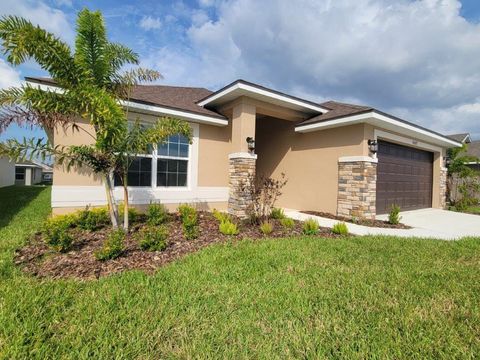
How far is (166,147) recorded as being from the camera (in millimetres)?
8008

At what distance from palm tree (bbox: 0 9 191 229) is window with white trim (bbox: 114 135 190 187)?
7.41 ft

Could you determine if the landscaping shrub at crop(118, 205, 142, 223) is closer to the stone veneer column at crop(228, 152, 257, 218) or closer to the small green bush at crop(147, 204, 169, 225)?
the small green bush at crop(147, 204, 169, 225)

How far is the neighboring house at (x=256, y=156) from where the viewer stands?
7.34 meters

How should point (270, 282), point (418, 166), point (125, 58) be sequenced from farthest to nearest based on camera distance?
point (418, 166)
point (125, 58)
point (270, 282)

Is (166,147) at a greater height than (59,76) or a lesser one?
lesser

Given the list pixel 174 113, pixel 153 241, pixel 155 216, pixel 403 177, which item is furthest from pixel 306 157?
pixel 153 241

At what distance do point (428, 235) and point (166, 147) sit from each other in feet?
26.5

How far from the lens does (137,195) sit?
7531mm

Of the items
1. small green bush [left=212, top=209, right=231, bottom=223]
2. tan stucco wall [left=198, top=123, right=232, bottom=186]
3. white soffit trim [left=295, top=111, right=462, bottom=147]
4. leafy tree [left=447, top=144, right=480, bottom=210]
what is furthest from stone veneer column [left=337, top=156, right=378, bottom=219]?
leafy tree [left=447, top=144, right=480, bottom=210]

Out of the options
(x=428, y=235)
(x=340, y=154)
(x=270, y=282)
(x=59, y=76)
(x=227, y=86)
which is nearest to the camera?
(x=270, y=282)

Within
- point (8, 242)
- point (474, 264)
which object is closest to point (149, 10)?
point (8, 242)

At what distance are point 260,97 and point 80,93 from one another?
16.7ft

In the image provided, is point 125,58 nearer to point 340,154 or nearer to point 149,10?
point 149,10

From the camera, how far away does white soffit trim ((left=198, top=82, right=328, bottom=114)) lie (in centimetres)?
732
